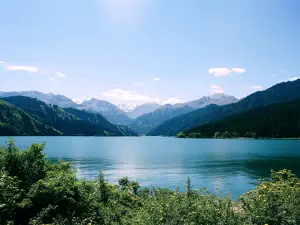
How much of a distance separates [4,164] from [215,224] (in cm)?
1866

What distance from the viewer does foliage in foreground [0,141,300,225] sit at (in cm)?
1608

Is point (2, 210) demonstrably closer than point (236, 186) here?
Yes

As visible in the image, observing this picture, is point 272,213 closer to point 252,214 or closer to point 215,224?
point 252,214

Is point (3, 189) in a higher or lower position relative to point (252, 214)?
higher

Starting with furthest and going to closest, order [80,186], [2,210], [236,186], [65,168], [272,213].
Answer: [236,186], [65,168], [80,186], [2,210], [272,213]

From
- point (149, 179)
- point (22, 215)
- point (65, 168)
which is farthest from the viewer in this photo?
point (149, 179)

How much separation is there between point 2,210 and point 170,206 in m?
10.7

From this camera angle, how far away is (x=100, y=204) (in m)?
23.6

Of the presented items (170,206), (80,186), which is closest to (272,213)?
(170,206)

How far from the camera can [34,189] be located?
2170cm

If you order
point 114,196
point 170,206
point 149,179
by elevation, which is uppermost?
point 170,206

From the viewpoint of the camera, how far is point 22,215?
21344mm

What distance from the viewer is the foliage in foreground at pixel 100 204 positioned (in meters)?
16.1

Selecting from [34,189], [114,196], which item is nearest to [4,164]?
[34,189]
